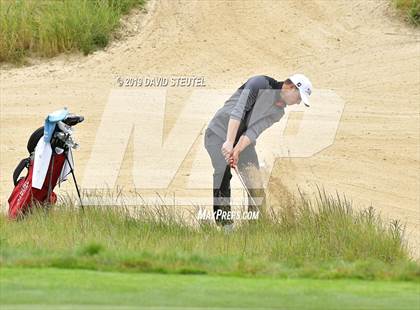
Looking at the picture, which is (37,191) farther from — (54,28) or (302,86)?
(54,28)

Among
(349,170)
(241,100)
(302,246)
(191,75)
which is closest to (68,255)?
(302,246)

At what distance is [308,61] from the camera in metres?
18.9

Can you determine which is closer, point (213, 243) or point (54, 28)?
point (213, 243)

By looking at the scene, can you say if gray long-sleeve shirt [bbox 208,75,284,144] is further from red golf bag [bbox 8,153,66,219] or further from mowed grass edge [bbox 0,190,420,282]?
red golf bag [bbox 8,153,66,219]

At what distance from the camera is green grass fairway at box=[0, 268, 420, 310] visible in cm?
805

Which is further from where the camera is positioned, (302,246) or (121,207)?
(121,207)

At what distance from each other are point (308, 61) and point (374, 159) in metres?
2.76

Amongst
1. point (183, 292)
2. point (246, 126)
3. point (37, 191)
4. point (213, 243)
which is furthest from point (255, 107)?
point (183, 292)

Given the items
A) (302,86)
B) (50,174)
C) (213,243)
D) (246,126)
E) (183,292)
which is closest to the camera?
(183,292)

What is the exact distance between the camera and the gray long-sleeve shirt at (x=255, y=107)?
1223 cm

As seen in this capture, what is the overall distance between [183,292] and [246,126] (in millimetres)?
4205

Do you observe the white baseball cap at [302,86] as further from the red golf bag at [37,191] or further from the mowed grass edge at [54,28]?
the mowed grass edge at [54,28]

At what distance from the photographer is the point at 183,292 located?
8461mm

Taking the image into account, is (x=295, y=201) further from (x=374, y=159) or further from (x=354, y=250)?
(x=374, y=159)
